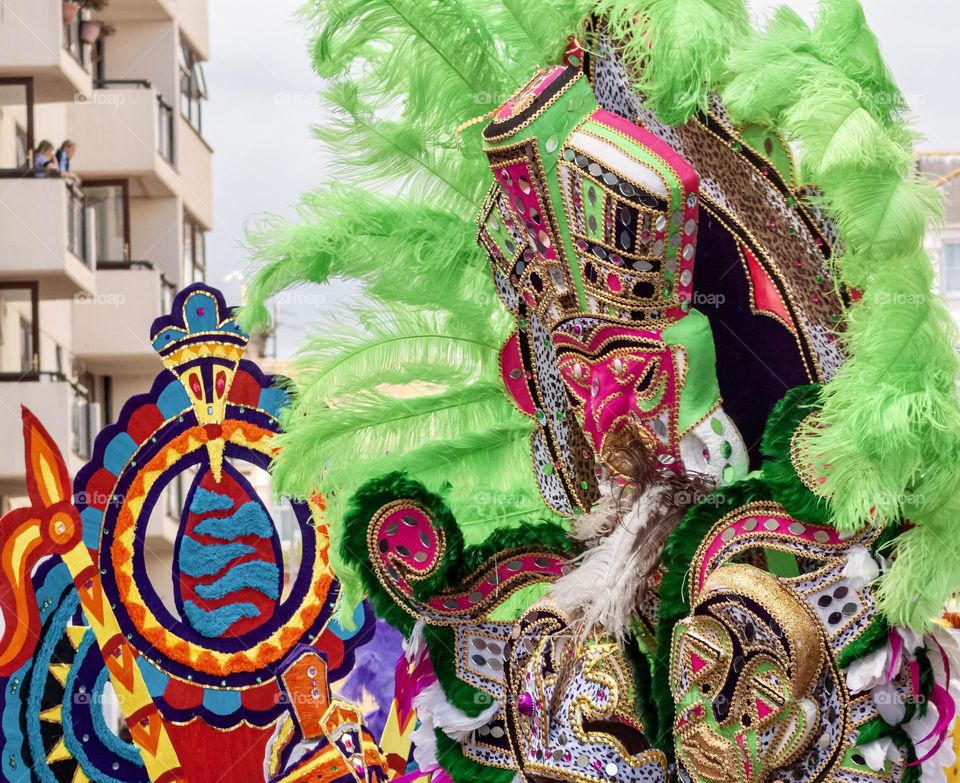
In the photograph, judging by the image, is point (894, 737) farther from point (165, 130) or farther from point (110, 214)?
point (165, 130)

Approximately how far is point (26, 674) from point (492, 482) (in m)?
2.28

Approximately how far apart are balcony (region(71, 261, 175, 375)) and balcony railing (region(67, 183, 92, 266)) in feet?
3.89

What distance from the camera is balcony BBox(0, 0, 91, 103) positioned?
15805 millimetres

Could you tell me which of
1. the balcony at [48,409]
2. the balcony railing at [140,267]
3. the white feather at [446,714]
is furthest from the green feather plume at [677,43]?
the balcony railing at [140,267]

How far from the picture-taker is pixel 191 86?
21359 millimetres

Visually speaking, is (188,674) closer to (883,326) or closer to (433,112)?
(433,112)

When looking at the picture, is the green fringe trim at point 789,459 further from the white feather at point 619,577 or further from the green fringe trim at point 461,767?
the green fringe trim at point 461,767

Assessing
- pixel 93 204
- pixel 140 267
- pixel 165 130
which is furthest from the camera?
pixel 165 130

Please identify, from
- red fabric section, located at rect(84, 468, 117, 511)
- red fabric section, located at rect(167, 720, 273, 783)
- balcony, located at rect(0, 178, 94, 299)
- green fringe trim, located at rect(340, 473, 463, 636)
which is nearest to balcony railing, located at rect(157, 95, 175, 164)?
balcony, located at rect(0, 178, 94, 299)

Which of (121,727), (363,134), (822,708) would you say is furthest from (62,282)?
(822,708)

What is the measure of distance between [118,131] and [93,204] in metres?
0.85

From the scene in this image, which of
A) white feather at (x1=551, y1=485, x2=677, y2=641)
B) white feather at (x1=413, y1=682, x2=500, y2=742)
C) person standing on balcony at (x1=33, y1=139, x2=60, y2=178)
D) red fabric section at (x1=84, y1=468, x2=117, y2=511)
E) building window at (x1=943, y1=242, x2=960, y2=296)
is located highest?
person standing on balcony at (x1=33, y1=139, x2=60, y2=178)

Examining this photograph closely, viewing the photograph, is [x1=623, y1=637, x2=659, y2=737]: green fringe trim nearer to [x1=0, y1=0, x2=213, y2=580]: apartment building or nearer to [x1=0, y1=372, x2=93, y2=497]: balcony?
[x1=0, y1=0, x2=213, y2=580]: apartment building

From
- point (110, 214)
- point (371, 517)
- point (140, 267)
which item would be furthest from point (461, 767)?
point (110, 214)
